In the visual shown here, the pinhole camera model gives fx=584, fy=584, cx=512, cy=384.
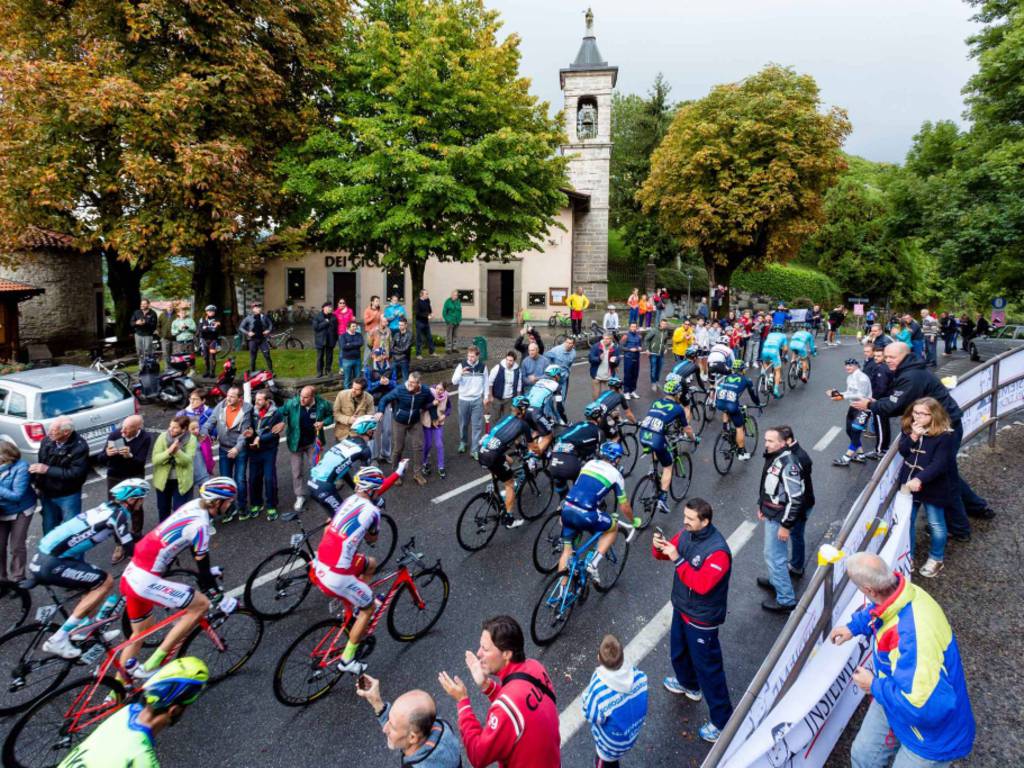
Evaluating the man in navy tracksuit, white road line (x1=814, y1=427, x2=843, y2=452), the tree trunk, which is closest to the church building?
the tree trunk

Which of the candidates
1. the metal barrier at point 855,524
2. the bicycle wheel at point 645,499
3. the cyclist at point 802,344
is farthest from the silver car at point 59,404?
the cyclist at point 802,344

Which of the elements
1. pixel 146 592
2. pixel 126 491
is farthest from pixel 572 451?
pixel 126 491

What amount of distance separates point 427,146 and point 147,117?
23.4 ft

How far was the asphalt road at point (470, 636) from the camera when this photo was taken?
4.58 meters

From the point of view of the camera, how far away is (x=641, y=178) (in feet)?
149

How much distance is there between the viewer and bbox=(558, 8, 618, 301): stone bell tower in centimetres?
3250

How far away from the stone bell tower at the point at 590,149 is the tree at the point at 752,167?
11.0 ft

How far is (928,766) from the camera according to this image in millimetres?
3473

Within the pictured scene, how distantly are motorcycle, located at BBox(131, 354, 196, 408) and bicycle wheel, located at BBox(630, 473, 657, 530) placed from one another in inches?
447

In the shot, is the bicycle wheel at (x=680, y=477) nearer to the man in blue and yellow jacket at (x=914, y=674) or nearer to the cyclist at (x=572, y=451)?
the cyclist at (x=572, y=451)

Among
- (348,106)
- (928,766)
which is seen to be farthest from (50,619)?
(348,106)

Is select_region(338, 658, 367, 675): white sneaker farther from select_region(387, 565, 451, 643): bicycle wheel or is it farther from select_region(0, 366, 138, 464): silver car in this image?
select_region(0, 366, 138, 464): silver car

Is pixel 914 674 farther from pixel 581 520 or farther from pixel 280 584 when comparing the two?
pixel 280 584

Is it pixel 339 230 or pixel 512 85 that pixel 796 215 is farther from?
pixel 339 230
